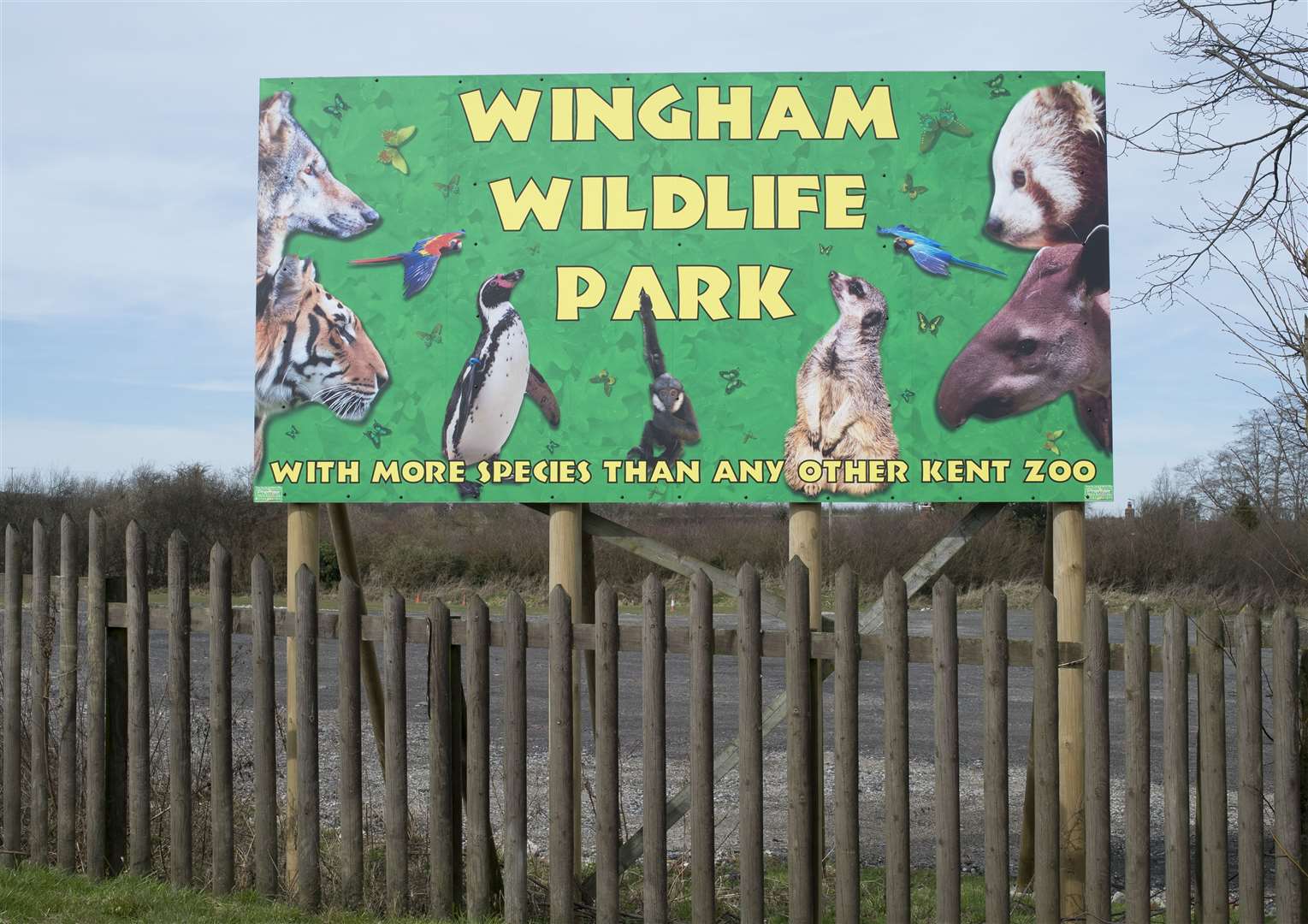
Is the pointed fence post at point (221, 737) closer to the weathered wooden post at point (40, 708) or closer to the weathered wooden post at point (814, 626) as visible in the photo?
the weathered wooden post at point (40, 708)

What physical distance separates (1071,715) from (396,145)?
3767mm

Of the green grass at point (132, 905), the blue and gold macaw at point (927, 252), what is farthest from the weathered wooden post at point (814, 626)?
the green grass at point (132, 905)

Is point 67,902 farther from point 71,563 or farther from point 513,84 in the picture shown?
point 513,84

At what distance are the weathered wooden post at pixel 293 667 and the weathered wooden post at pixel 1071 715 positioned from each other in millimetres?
3110

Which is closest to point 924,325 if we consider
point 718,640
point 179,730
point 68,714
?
point 718,640

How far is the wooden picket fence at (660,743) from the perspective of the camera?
4426 mm

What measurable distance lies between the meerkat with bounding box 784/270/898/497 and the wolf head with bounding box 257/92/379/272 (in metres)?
2.08

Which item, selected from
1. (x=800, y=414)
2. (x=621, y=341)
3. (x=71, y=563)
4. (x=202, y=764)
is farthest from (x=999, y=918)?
(x=71, y=563)

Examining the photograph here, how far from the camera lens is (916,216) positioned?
522cm

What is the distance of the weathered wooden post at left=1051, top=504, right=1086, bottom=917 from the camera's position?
484 cm

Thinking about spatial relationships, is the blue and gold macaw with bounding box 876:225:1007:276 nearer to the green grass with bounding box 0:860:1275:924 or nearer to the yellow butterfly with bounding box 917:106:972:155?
the yellow butterfly with bounding box 917:106:972:155

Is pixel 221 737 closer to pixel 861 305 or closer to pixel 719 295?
pixel 719 295

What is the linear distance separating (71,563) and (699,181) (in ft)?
10.8

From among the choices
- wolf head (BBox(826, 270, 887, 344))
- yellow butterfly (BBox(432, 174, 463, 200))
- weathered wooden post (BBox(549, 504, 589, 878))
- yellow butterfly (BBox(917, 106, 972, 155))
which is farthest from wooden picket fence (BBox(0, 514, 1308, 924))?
yellow butterfly (BBox(917, 106, 972, 155))
